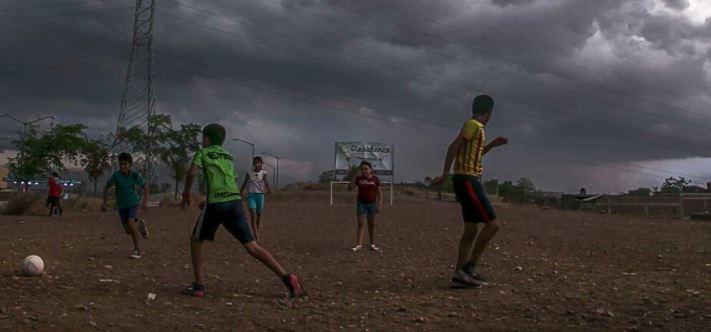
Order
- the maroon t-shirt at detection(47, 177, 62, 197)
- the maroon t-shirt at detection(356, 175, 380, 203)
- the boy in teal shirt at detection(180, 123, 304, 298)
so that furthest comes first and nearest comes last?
1. the maroon t-shirt at detection(47, 177, 62, 197)
2. the maroon t-shirt at detection(356, 175, 380, 203)
3. the boy in teal shirt at detection(180, 123, 304, 298)

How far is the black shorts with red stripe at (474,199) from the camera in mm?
8102

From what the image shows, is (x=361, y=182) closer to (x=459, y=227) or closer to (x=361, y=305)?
(x=361, y=305)

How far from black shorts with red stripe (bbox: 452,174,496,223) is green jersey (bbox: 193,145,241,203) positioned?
2.28 meters

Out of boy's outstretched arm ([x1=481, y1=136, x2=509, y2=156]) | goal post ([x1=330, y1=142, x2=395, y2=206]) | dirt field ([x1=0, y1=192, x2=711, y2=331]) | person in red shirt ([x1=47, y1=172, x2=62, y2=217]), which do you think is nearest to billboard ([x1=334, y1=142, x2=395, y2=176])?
goal post ([x1=330, y1=142, x2=395, y2=206])

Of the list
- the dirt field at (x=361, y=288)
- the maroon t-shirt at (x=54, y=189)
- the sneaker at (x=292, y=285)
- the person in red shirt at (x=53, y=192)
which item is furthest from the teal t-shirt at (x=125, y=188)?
the maroon t-shirt at (x=54, y=189)

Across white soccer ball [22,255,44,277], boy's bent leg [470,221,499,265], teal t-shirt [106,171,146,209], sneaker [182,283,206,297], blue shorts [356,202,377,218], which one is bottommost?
sneaker [182,283,206,297]

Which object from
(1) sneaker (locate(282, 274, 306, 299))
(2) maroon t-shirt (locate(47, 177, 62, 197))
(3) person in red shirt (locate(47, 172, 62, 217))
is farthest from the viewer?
(2) maroon t-shirt (locate(47, 177, 62, 197))

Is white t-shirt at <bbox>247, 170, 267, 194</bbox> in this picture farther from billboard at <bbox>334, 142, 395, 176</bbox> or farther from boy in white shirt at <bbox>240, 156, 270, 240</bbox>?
billboard at <bbox>334, 142, 395, 176</bbox>

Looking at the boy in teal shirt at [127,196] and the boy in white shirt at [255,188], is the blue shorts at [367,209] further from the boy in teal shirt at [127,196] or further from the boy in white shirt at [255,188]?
the boy in teal shirt at [127,196]

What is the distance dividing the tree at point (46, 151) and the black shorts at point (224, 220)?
45.3 metres

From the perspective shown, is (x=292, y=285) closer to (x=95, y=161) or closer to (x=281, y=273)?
(x=281, y=273)

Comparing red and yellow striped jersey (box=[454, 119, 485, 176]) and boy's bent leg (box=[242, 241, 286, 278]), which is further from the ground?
red and yellow striped jersey (box=[454, 119, 485, 176])

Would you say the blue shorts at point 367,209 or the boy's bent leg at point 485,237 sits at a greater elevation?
the blue shorts at point 367,209

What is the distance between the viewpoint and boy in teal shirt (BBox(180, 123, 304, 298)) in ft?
25.1
